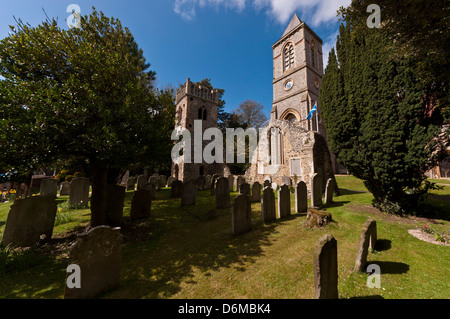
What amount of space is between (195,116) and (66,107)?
1856 cm

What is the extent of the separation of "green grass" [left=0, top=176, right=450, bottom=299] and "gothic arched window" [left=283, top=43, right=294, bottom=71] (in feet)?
86.8

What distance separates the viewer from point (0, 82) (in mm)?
3607

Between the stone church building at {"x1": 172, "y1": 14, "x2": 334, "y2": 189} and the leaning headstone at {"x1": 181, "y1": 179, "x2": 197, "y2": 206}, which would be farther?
the stone church building at {"x1": 172, "y1": 14, "x2": 334, "y2": 189}

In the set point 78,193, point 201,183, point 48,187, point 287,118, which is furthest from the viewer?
point 287,118

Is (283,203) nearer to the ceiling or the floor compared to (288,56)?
nearer to the floor

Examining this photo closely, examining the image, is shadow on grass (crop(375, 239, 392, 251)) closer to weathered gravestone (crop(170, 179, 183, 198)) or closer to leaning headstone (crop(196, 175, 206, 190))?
weathered gravestone (crop(170, 179, 183, 198))

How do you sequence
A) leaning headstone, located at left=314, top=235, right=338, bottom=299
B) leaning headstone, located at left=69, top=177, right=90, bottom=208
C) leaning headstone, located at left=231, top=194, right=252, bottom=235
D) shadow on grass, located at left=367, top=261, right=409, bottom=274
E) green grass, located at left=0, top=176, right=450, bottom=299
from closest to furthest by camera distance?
1. leaning headstone, located at left=314, top=235, right=338, bottom=299
2. green grass, located at left=0, top=176, right=450, bottom=299
3. shadow on grass, located at left=367, top=261, right=409, bottom=274
4. leaning headstone, located at left=231, top=194, right=252, bottom=235
5. leaning headstone, located at left=69, top=177, right=90, bottom=208

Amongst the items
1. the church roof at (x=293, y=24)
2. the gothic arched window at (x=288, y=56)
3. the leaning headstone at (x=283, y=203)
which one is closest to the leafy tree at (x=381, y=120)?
the leaning headstone at (x=283, y=203)

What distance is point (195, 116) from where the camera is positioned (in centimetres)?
2189

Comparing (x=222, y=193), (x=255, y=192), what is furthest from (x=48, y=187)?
(x=255, y=192)

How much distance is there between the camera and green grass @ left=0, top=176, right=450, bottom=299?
2779 mm

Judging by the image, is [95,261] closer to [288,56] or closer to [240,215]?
[240,215]

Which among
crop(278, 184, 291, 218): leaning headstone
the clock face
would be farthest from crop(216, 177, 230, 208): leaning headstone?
the clock face

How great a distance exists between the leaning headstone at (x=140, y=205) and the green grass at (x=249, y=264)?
72 centimetres
